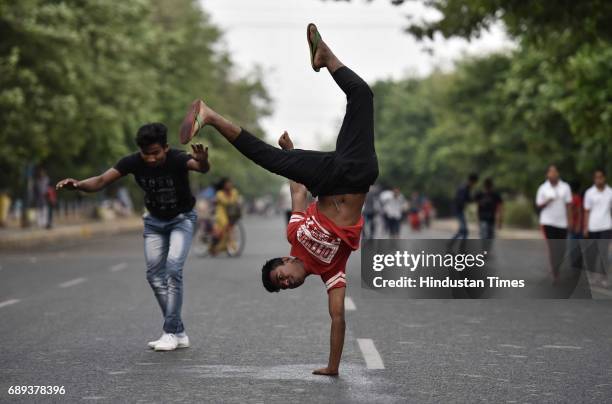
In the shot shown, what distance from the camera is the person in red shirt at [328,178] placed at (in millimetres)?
6953

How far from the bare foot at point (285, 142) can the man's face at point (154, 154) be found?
1.33 metres

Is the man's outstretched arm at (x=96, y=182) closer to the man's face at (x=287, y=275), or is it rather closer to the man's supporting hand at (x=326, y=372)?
the man's face at (x=287, y=275)

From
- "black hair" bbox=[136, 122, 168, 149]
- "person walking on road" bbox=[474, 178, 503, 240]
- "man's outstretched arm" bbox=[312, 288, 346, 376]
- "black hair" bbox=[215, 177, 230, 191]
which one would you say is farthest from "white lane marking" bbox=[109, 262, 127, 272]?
"man's outstretched arm" bbox=[312, 288, 346, 376]

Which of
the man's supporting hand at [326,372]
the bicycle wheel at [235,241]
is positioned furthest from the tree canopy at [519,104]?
the man's supporting hand at [326,372]

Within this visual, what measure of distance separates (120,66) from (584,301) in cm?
2308

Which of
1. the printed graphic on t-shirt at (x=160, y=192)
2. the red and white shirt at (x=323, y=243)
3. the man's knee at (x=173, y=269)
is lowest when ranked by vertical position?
the man's knee at (x=173, y=269)

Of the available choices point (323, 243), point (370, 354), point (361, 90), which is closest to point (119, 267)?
point (370, 354)

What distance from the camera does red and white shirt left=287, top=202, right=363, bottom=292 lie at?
7.28m

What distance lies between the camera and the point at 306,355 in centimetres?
877

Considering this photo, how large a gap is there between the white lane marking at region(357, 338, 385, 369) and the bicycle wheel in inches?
548

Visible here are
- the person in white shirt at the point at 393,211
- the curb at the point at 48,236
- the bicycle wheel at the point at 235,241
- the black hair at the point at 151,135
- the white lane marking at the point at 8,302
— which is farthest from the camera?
the curb at the point at 48,236

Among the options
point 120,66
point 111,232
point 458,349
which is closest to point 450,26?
point 458,349

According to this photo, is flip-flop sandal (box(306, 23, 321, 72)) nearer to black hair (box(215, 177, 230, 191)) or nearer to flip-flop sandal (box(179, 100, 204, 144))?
flip-flop sandal (box(179, 100, 204, 144))

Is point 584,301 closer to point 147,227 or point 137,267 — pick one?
point 147,227
